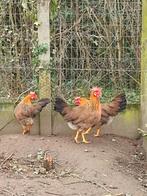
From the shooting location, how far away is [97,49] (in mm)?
7762

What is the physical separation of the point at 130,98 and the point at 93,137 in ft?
2.48

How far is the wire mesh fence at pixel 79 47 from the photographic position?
766 cm

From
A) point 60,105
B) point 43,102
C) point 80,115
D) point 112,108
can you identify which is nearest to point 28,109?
point 43,102

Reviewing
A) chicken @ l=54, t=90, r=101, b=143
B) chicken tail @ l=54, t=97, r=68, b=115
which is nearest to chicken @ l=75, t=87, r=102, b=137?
chicken @ l=54, t=90, r=101, b=143

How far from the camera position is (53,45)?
766cm

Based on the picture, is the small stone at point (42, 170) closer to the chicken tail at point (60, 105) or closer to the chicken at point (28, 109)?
the chicken tail at point (60, 105)

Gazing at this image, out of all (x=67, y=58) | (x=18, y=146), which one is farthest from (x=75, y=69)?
(x=18, y=146)

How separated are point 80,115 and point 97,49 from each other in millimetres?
1174

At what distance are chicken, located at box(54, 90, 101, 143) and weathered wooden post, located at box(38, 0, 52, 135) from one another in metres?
0.39

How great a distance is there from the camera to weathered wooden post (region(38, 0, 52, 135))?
752 cm

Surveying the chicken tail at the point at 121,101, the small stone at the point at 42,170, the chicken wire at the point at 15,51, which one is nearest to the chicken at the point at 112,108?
the chicken tail at the point at 121,101

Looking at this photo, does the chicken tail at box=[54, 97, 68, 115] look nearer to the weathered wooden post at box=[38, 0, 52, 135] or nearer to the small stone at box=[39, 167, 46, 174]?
the weathered wooden post at box=[38, 0, 52, 135]

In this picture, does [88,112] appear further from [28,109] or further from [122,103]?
[28,109]

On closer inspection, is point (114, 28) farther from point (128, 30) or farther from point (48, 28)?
point (48, 28)
